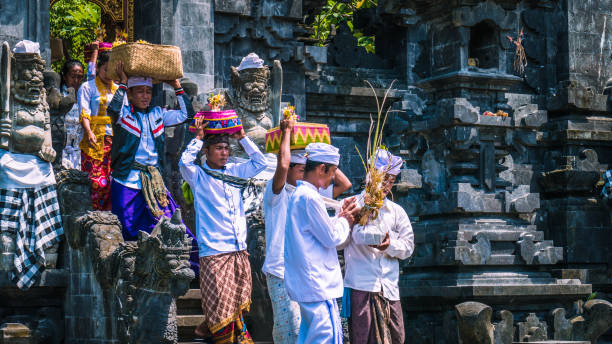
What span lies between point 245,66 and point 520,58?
471 centimetres

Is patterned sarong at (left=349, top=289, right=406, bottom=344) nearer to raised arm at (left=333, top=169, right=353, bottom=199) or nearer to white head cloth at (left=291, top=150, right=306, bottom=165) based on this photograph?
raised arm at (left=333, top=169, right=353, bottom=199)

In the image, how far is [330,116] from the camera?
16578 millimetres

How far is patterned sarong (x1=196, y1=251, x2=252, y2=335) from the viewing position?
368 inches

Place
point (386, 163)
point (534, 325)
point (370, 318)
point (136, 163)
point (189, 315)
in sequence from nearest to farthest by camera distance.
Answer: point (370, 318), point (386, 163), point (189, 315), point (136, 163), point (534, 325)

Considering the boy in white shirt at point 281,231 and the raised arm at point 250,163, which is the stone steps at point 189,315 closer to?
the boy in white shirt at point 281,231

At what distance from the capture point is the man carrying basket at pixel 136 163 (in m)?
10.5

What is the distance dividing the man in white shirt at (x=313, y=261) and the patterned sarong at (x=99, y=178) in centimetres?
296

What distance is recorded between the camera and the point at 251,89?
41.4 feet

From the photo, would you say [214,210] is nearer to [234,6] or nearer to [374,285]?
[374,285]

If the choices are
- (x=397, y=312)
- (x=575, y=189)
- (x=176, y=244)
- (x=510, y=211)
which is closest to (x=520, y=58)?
(x=575, y=189)

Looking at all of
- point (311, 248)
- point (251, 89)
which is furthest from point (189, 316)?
point (251, 89)

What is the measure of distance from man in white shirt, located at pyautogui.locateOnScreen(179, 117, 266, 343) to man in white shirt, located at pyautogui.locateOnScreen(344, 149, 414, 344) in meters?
0.95

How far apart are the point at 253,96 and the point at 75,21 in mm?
15077

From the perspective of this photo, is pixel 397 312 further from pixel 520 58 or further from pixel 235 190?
pixel 520 58
